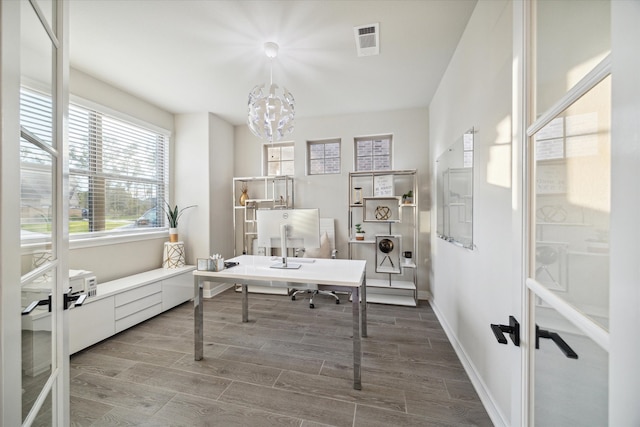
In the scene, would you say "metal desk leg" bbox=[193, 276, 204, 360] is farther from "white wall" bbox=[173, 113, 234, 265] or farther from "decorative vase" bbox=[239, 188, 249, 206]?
"decorative vase" bbox=[239, 188, 249, 206]

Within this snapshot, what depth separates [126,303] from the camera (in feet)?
9.02

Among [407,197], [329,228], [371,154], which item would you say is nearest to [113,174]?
[329,228]

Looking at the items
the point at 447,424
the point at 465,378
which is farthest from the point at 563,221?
the point at 465,378

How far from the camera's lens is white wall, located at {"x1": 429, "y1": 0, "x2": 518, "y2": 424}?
1.44m

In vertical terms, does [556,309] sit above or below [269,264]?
above

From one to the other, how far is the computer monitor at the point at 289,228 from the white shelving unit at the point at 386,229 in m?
1.57

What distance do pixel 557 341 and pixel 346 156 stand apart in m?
3.67

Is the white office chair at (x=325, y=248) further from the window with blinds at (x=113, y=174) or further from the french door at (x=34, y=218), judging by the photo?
the french door at (x=34, y=218)

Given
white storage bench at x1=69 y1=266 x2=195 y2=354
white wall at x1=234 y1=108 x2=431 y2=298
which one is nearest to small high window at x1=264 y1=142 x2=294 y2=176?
white wall at x1=234 y1=108 x2=431 y2=298

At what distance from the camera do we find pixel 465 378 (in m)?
1.94

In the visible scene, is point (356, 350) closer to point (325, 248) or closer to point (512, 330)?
point (512, 330)

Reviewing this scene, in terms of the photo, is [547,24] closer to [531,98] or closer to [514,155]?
[531,98]

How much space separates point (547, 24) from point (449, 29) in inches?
71.9

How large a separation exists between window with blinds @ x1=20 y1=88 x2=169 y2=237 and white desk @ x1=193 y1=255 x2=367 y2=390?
1.84 m
